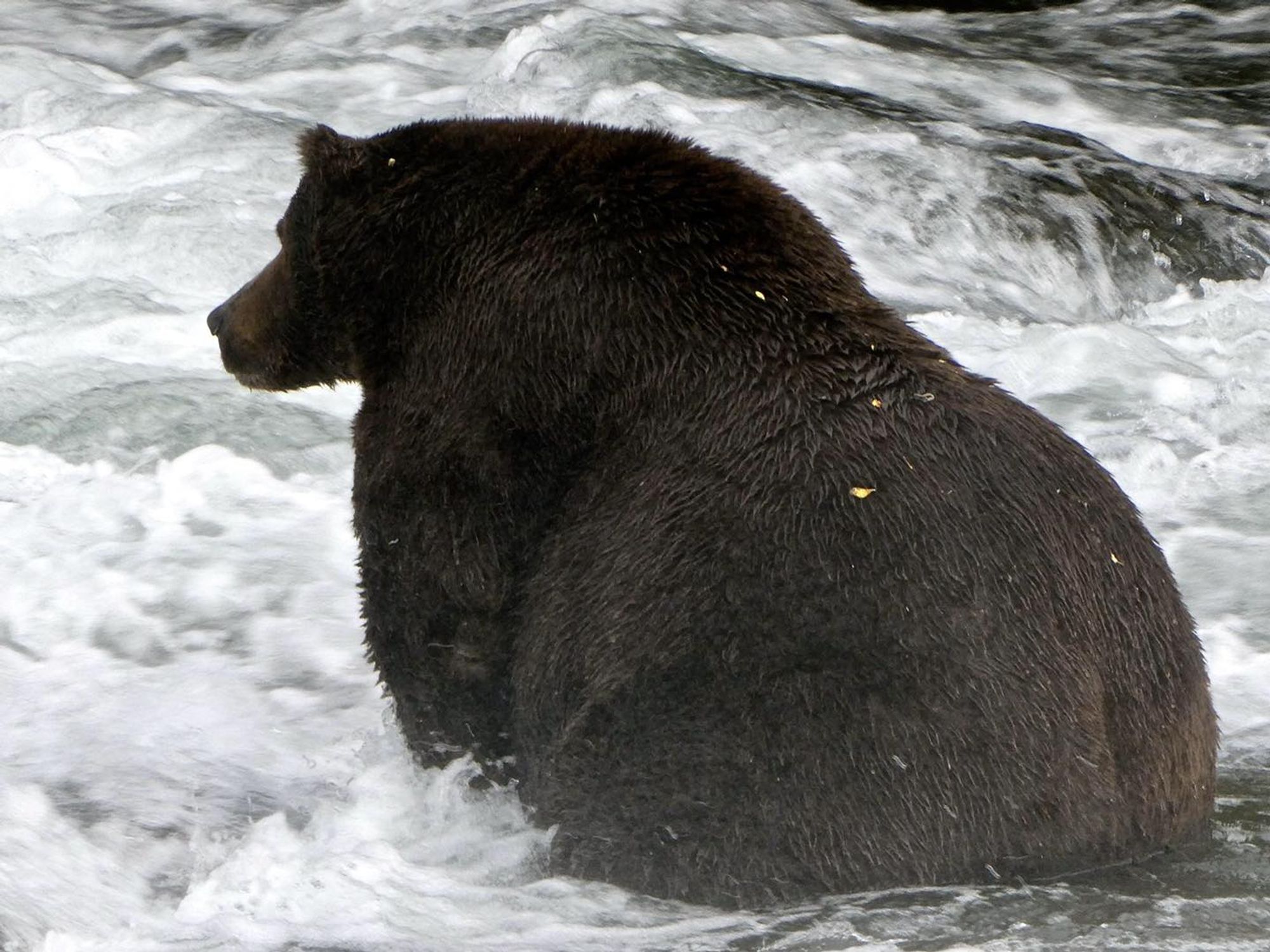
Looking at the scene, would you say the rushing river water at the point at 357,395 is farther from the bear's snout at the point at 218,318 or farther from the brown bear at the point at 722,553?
the bear's snout at the point at 218,318

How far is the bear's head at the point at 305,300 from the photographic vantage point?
15.2 ft

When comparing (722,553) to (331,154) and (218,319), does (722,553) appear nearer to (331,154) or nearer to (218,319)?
(331,154)

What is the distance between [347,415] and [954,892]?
4.89 meters

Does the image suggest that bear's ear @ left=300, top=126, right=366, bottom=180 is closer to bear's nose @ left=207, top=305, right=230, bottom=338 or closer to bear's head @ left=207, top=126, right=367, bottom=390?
bear's head @ left=207, top=126, right=367, bottom=390

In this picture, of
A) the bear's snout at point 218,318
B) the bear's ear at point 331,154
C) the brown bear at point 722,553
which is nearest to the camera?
the brown bear at point 722,553

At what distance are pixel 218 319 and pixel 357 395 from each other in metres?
3.15

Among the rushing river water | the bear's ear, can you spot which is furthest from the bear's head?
the rushing river water

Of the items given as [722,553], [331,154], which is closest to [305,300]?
[331,154]

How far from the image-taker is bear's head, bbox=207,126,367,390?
462 cm

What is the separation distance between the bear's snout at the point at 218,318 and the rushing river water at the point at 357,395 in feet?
4.10

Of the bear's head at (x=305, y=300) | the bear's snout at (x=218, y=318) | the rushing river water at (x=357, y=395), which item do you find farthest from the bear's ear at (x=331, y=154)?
the rushing river water at (x=357, y=395)

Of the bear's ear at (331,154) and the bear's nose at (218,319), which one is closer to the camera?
the bear's ear at (331,154)

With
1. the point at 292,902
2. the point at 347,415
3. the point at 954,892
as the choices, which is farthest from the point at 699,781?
the point at 347,415

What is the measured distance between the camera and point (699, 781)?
3.85 metres
